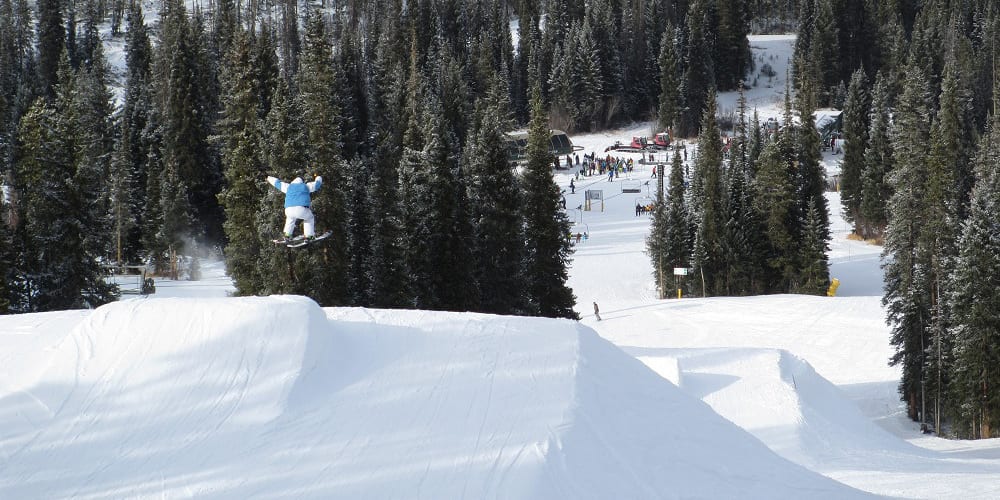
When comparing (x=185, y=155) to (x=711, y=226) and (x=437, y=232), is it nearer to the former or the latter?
(x=437, y=232)

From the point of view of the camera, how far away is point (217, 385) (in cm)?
1445

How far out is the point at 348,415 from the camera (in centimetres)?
1385

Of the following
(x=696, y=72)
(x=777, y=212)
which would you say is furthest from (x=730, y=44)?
(x=777, y=212)

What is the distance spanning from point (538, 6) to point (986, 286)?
92.3m

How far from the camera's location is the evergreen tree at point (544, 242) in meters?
38.6

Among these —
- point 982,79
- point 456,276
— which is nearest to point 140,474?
point 456,276

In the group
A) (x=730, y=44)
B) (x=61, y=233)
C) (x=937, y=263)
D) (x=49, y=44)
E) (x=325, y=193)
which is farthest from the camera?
(x=730, y=44)

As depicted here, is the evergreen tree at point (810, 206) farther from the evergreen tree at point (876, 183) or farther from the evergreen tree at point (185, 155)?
the evergreen tree at point (185, 155)

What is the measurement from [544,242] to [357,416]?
25.5 metres

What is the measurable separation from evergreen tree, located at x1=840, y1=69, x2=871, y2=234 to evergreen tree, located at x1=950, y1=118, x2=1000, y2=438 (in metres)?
33.4

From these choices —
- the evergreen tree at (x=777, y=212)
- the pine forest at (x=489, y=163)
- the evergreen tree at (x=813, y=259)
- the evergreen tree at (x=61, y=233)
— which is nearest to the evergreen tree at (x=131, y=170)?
the pine forest at (x=489, y=163)

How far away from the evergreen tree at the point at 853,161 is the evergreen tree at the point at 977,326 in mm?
33367

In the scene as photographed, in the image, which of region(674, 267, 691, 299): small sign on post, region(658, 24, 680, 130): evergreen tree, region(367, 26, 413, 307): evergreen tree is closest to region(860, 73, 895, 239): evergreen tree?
region(674, 267, 691, 299): small sign on post

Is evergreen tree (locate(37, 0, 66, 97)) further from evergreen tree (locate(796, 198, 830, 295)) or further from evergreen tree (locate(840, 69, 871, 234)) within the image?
evergreen tree (locate(840, 69, 871, 234))
